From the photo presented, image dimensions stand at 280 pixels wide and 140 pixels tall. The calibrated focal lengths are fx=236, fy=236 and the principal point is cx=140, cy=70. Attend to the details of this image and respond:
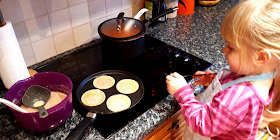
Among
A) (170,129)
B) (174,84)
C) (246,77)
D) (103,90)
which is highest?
(246,77)

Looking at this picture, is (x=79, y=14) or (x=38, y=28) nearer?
(x=38, y=28)

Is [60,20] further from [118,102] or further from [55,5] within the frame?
[118,102]

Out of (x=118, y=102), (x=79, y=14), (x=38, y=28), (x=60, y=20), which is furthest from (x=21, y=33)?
(x=118, y=102)

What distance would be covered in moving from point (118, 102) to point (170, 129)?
0.26m

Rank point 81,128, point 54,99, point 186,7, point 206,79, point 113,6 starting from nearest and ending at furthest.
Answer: point 81,128
point 54,99
point 206,79
point 113,6
point 186,7

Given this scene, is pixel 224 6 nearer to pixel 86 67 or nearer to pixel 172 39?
pixel 172 39

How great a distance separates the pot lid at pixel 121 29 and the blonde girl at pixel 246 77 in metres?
0.39

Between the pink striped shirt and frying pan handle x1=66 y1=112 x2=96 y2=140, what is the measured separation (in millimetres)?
308

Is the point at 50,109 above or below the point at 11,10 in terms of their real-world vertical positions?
below

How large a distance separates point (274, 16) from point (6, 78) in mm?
907

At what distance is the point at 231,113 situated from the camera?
683 millimetres

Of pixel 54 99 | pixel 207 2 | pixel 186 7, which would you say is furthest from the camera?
pixel 207 2

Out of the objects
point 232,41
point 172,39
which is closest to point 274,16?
point 232,41

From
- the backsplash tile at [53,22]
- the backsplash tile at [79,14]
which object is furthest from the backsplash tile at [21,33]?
the backsplash tile at [79,14]
